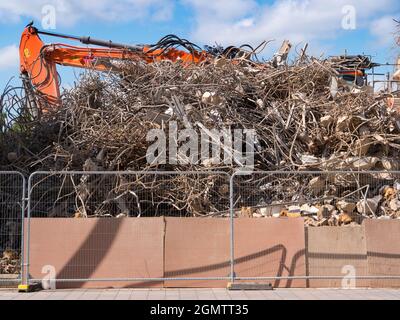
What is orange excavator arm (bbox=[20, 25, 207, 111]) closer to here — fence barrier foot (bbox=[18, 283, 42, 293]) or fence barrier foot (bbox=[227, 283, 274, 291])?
fence barrier foot (bbox=[18, 283, 42, 293])

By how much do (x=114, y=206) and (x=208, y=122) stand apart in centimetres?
315

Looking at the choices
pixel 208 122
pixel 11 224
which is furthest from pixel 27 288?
pixel 208 122

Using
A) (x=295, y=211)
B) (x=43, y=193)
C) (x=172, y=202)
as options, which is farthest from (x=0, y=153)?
(x=295, y=211)

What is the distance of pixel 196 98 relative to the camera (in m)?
14.0

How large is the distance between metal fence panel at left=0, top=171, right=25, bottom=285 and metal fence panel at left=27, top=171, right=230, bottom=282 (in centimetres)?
36

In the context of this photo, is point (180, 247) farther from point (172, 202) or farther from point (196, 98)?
point (196, 98)

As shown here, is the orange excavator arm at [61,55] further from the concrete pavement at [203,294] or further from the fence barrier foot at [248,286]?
the fence barrier foot at [248,286]

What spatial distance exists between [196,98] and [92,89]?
263 centimetres

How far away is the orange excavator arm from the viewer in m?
16.1

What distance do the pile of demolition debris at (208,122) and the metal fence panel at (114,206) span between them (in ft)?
0.21

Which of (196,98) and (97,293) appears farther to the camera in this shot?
(196,98)

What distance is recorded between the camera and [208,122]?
527 inches

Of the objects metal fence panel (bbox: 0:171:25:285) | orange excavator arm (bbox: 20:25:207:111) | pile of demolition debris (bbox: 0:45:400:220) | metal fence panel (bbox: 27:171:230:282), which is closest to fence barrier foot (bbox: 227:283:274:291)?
metal fence panel (bbox: 27:171:230:282)

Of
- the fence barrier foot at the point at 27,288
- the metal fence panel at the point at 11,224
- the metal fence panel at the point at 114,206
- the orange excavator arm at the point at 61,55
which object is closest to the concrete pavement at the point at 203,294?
the fence barrier foot at the point at 27,288
